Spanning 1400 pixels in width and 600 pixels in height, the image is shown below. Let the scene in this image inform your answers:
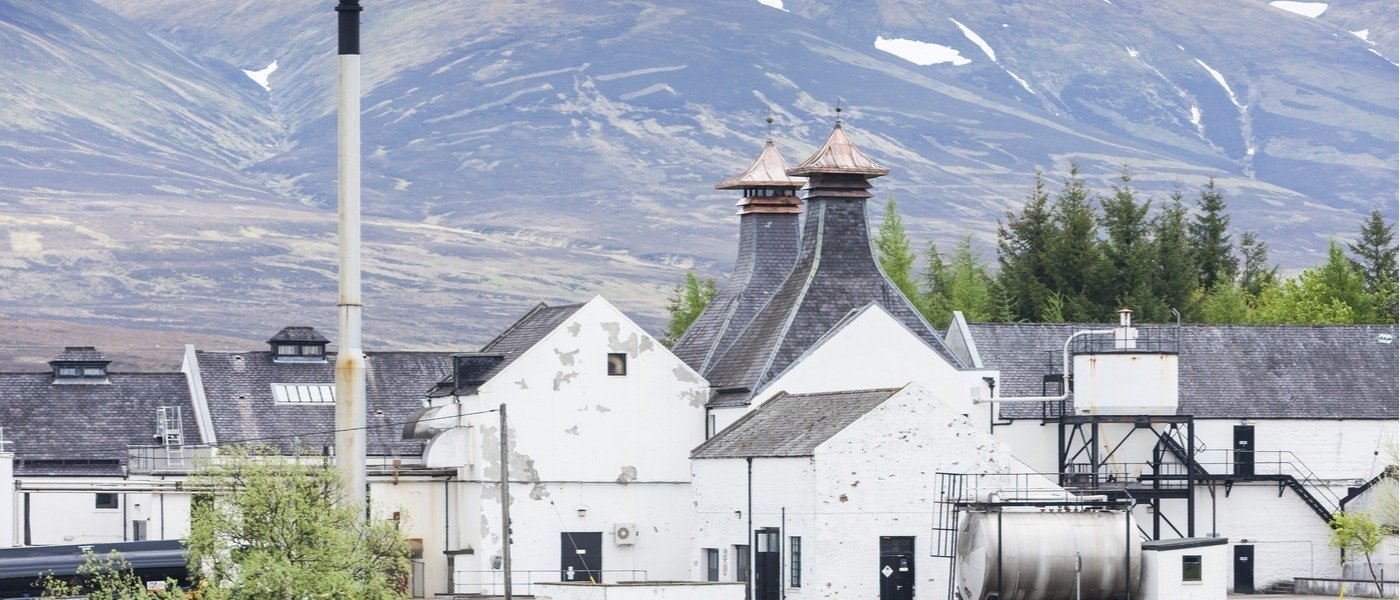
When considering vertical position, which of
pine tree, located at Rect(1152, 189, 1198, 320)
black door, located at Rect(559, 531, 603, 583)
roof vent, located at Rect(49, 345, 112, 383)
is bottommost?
black door, located at Rect(559, 531, 603, 583)

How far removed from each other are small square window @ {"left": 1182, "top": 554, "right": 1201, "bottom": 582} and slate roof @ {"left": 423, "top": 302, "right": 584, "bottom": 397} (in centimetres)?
1626

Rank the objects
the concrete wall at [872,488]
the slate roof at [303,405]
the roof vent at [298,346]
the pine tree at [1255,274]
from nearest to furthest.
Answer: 1. the concrete wall at [872,488]
2. the slate roof at [303,405]
3. the roof vent at [298,346]
4. the pine tree at [1255,274]

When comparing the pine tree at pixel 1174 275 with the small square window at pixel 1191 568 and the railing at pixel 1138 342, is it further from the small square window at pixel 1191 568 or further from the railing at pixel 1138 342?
the small square window at pixel 1191 568

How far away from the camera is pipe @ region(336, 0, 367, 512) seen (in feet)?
158

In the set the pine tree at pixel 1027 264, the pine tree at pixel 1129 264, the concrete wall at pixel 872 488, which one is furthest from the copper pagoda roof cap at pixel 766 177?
the pine tree at pixel 1027 264

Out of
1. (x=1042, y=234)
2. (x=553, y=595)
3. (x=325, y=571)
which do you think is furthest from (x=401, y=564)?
(x=1042, y=234)

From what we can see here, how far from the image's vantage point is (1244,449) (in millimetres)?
65062

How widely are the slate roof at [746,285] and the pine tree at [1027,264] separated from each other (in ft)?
105

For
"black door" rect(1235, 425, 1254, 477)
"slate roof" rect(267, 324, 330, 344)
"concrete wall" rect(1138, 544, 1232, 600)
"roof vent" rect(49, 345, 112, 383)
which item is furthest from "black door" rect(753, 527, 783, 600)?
"roof vent" rect(49, 345, 112, 383)

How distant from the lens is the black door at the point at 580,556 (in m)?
56.6

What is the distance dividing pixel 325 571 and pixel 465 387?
1677cm

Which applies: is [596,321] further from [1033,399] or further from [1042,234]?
[1042,234]

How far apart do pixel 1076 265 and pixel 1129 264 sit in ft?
8.87

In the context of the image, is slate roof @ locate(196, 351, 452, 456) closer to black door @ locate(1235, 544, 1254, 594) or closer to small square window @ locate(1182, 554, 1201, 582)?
black door @ locate(1235, 544, 1254, 594)
